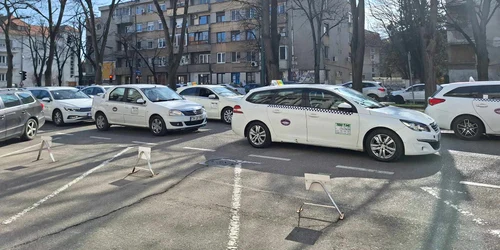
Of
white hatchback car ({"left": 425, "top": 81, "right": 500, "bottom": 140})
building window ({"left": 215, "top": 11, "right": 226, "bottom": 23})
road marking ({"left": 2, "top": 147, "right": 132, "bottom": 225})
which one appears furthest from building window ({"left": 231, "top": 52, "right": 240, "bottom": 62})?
road marking ({"left": 2, "top": 147, "right": 132, "bottom": 225})

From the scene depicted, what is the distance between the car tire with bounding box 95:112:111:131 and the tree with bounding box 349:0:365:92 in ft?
41.5

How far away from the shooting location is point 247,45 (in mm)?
50250

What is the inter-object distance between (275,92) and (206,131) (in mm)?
4046

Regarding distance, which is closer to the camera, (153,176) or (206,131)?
(153,176)

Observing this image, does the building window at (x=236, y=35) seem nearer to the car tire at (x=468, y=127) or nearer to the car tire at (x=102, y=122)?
the car tire at (x=102, y=122)

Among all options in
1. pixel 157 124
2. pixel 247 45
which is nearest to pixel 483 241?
pixel 157 124

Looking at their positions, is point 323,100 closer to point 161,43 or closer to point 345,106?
point 345,106

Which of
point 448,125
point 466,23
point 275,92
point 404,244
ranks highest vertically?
point 466,23

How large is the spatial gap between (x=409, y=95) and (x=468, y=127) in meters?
16.9

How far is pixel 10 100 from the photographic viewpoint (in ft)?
35.2

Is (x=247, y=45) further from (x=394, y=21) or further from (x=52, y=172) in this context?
(x=52, y=172)

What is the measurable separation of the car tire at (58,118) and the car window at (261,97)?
357 inches

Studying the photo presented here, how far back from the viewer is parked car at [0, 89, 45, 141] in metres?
10.3

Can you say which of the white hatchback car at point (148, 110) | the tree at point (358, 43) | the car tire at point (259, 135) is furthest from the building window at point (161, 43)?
the car tire at point (259, 135)
